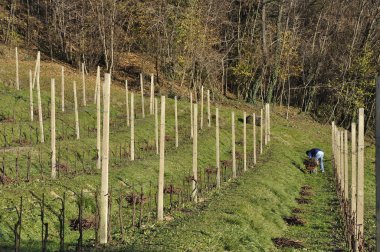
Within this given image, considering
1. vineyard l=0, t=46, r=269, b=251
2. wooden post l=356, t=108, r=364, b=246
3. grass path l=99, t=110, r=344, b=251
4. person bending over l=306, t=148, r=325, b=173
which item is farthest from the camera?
person bending over l=306, t=148, r=325, b=173

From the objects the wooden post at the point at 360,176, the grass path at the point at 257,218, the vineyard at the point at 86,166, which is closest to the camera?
the wooden post at the point at 360,176

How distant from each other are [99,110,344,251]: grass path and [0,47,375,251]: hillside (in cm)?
4

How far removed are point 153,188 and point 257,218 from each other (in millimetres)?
5314

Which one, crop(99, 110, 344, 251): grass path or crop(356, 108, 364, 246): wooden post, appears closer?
crop(356, 108, 364, 246): wooden post

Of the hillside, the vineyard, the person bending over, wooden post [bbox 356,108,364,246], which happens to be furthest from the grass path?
wooden post [bbox 356,108,364,246]

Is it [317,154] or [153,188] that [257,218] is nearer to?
[153,188]

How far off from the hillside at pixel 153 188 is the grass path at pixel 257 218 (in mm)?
44

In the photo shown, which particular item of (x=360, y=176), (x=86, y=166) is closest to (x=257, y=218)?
(x=360, y=176)

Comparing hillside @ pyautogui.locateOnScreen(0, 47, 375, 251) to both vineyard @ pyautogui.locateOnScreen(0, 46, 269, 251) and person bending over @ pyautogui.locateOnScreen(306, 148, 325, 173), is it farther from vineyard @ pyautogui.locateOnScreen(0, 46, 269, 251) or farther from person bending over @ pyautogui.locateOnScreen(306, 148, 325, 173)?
person bending over @ pyautogui.locateOnScreen(306, 148, 325, 173)

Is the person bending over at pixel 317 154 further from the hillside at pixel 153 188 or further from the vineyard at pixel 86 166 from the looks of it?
the vineyard at pixel 86 166

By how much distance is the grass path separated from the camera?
14.6m

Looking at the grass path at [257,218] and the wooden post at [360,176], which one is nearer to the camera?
the wooden post at [360,176]

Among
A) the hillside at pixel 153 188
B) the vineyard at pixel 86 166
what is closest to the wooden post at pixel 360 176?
the hillside at pixel 153 188

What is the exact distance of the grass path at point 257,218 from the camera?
48.0 ft
